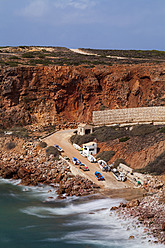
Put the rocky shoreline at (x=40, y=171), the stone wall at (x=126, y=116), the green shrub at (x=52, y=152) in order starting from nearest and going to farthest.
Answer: the rocky shoreline at (x=40, y=171) < the green shrub at (x=52, y=152) < the stone wall at (x=126, y=116)

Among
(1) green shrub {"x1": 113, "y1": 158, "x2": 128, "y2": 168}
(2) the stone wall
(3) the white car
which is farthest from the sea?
(2) the stone wall

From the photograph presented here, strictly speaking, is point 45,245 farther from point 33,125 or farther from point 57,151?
point 33,125

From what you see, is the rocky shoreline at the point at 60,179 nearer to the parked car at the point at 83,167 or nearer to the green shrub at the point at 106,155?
the parked car at the point at 83,167

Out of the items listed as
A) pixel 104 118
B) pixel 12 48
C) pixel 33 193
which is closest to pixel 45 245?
pixel 33 193

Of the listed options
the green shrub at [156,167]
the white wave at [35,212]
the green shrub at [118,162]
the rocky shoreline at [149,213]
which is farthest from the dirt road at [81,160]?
the white wave at [35,212]

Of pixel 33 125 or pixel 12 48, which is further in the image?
pixel 12 48

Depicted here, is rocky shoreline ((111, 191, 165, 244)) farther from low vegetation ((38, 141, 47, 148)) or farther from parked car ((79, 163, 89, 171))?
low vegetation ((38, 141, 47, 148))
